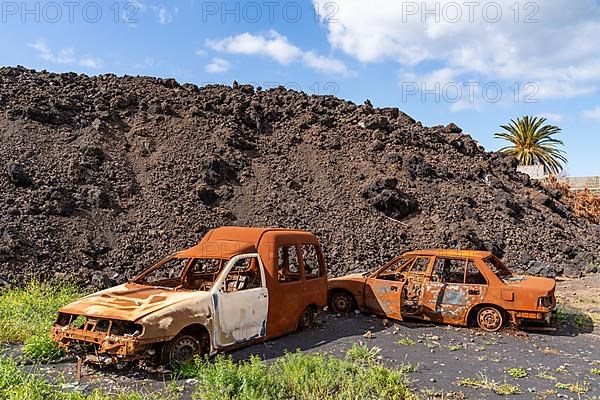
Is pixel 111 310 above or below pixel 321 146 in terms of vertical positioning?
below

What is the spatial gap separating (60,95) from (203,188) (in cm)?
762

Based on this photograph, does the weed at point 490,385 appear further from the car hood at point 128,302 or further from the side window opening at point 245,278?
the car hood at point 128,302

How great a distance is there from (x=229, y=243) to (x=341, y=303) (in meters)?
3.38

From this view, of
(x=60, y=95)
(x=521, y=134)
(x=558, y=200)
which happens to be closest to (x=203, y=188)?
(x=60, y=95)

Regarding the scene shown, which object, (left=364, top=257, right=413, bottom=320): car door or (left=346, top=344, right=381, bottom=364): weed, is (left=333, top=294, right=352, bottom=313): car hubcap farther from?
(left=346, top=344, right=381, bottom=364): weed

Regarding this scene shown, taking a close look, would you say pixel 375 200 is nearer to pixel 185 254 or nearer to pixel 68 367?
pixel 185 254

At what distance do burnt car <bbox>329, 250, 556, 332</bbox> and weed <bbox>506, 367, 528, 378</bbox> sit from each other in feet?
6.87

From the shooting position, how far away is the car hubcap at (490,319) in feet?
29.6

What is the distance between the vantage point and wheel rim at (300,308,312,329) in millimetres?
8781

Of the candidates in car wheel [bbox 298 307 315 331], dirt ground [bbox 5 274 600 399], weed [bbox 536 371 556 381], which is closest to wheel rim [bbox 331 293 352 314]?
dirt ground [bbox 5 274 600 399]

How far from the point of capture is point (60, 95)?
790 inches

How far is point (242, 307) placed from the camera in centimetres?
744

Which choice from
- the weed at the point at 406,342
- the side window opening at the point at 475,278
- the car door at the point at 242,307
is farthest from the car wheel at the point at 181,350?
the side window opening at the point at 475,278

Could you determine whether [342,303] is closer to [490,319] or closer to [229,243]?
[490,319]
